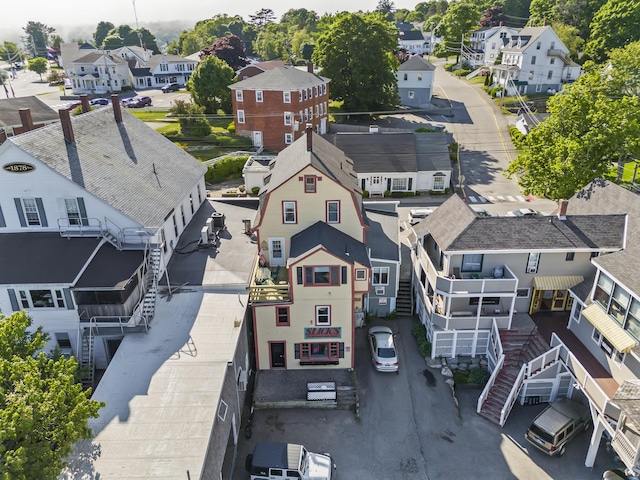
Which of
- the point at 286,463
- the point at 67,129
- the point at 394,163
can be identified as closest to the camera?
the point at 286,463

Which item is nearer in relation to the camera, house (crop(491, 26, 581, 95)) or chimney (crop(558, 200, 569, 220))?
chimney (crop(558, 200, 569, 220))

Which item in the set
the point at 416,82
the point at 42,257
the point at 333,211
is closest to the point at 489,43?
the point at 416,82

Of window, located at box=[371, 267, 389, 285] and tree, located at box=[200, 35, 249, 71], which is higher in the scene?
tree, located at box=[200, 35, 249, 71]

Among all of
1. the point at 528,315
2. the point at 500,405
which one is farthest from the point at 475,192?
the point at 500,405

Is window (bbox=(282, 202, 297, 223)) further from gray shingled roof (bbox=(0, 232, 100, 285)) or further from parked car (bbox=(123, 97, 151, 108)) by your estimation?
parked car (bbox=(123, 97, 151, 108))

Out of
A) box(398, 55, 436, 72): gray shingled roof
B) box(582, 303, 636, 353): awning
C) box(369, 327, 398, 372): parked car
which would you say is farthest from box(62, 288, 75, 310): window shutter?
box(398, 55, 436, 72): gray shingled roof

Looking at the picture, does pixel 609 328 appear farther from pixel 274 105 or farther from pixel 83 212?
pixel 274 105
